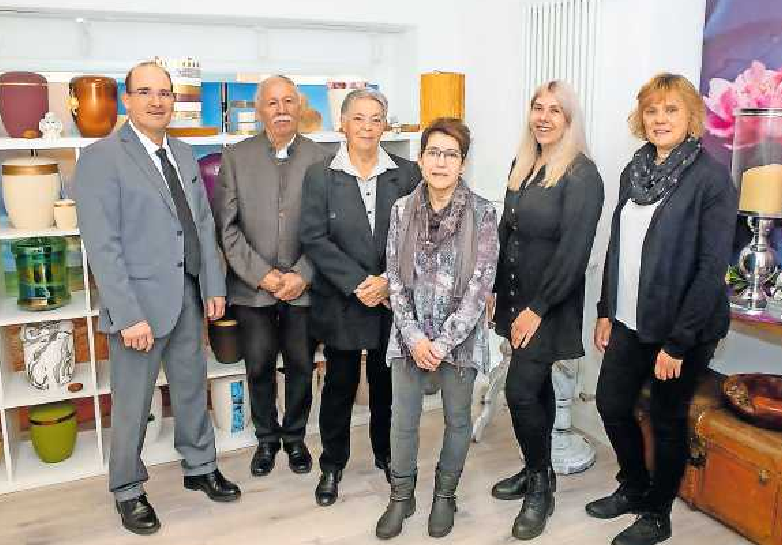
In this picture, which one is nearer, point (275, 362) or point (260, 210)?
point (260, 210)

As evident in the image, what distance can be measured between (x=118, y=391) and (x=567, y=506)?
165 cm

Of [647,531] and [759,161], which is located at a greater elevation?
[759,161]

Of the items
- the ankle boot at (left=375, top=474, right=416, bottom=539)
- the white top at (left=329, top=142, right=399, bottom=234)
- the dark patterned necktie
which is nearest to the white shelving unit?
the dark patterned necktie

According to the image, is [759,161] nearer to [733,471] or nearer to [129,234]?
[733,471]

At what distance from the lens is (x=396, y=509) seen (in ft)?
8.48

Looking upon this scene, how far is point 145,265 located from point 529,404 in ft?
4.42

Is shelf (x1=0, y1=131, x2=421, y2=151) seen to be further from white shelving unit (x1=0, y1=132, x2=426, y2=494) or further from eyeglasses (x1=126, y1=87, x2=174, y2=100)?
eyeglasses (x1=126, y1=87, x2=174, y2=100)

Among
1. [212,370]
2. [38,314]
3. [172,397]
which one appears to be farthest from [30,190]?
[212,370]

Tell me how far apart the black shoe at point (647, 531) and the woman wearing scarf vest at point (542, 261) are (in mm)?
271

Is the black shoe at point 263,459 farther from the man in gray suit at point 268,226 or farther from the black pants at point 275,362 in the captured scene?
the man in gray suit at point 268,226

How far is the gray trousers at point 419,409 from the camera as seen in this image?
244 centimetres

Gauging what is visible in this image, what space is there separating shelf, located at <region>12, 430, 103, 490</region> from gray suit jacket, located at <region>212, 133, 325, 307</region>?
97cm

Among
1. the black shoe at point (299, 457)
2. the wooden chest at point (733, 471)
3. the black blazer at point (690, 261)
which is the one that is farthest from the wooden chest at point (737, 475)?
the black shoe at point (299, 457)

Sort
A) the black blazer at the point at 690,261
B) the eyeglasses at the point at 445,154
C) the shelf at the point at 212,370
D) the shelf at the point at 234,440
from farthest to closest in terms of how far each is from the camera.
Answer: the shelf at the point at 234,440 → the shelf at the point at 212,370 → the eyeglasses at the point at 445,154 → the black blazer at the point at 690,261
